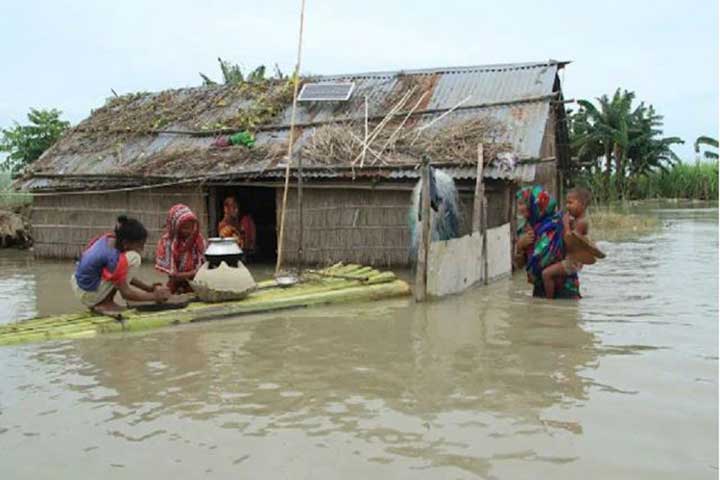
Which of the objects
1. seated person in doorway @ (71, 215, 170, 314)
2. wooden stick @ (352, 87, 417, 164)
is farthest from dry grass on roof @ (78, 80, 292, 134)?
seated person in doorway @ (71, 215, 170, 314)

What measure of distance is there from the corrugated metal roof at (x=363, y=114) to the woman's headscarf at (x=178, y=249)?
3.69 metres

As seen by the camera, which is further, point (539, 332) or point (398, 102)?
point (398, 102)

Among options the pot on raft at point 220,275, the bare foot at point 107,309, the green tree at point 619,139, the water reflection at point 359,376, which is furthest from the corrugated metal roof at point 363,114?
the green tree at point 619,139

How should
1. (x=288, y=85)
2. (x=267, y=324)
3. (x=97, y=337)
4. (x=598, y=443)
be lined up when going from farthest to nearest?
(x=288, y=85), (x=267, y=324), (x=97, y=337), (x=598, y=443)

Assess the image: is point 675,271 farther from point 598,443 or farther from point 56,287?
point 56,287

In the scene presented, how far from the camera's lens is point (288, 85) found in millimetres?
12648

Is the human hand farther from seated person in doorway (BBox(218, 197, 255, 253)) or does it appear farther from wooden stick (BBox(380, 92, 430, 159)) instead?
wooden stick (BBox(380, 92, 430, 159))

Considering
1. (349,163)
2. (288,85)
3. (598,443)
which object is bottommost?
(598,443)

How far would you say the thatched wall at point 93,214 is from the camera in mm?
11180

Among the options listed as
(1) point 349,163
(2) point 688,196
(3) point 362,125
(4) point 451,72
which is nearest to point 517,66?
(4) point 451,72

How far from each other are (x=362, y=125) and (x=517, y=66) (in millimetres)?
2959

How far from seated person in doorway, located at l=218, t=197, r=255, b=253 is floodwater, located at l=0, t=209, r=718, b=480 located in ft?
13.7

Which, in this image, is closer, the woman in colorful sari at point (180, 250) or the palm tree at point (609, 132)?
the woman in colorful sari at point (180, 250)

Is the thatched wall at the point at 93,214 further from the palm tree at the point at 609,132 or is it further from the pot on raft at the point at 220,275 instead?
the palm tree at the point at 609,132
